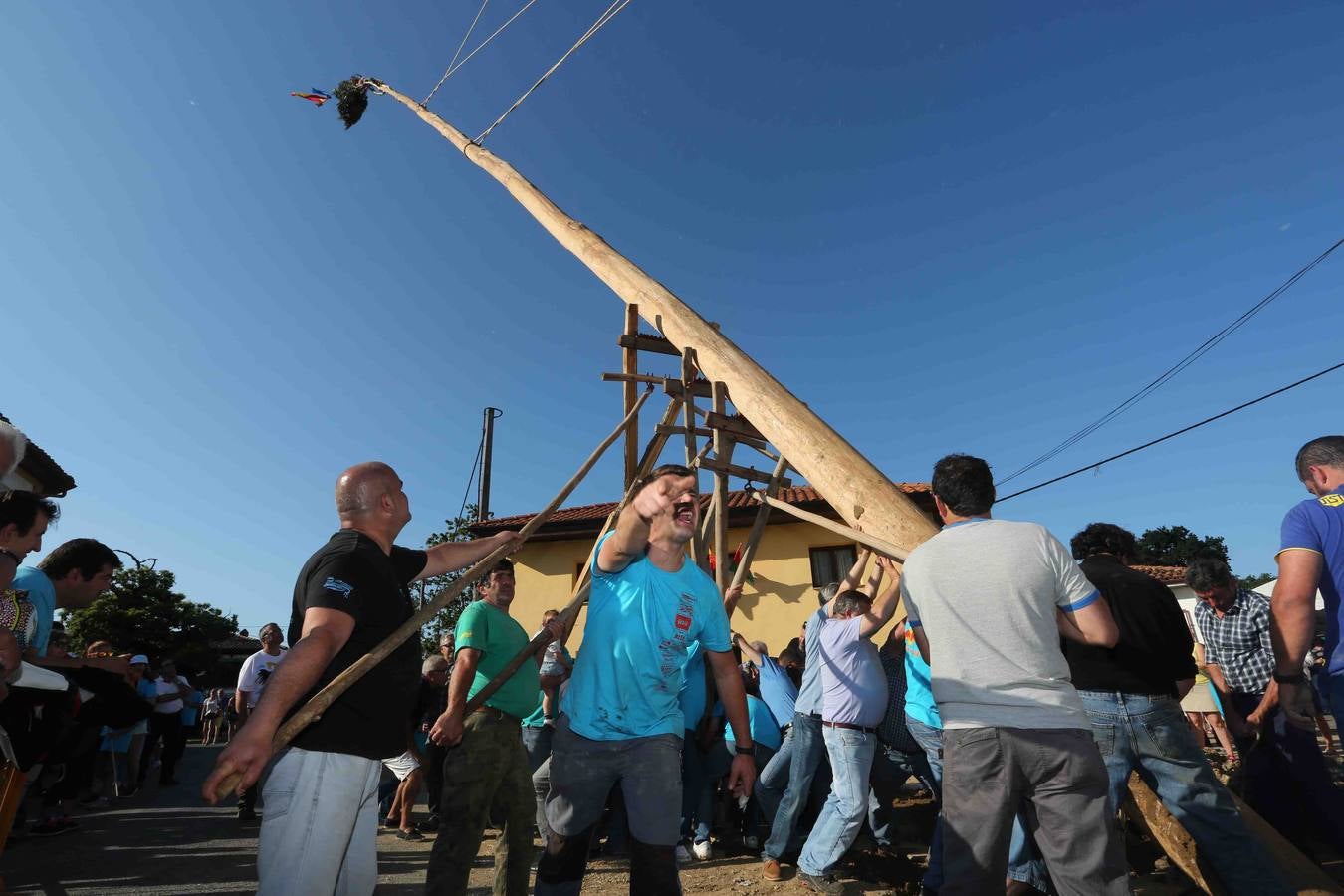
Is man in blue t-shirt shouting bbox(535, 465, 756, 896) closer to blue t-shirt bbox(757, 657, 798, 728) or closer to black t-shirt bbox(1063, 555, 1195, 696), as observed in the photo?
black t-shirt bbox(1063, 555, 1195, 696)

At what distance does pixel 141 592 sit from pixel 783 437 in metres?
34.2

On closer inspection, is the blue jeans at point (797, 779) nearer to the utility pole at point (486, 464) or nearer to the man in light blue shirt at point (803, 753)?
the man in light blue shirt at point (803, 753)

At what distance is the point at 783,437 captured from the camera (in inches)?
150

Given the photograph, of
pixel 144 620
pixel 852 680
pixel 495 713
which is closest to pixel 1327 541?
pixel 852 680

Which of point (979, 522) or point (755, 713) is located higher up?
point (979, 522)

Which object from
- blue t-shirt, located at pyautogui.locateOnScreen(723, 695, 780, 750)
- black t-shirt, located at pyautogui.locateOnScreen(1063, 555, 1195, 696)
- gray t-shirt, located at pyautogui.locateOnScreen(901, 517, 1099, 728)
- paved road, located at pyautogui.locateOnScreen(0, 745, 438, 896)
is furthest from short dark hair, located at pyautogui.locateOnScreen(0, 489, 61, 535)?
black t-shirt, located at pyautogui.locateOnScreen(1063, 555, 1195, 696)

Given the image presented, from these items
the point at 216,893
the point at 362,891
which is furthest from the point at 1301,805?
the point at 216,893

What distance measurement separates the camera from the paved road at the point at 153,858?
14.6ft

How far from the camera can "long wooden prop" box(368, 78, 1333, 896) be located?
3188 millimetres

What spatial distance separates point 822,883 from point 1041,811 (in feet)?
6.78

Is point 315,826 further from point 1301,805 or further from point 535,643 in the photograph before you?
point 1301,805

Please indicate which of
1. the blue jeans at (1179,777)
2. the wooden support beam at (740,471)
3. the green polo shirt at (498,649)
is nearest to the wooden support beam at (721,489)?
the wooden support beam at (740,471)

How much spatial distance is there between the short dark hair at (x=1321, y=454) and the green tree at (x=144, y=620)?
106 feet

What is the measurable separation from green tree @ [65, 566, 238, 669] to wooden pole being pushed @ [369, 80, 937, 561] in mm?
28378
